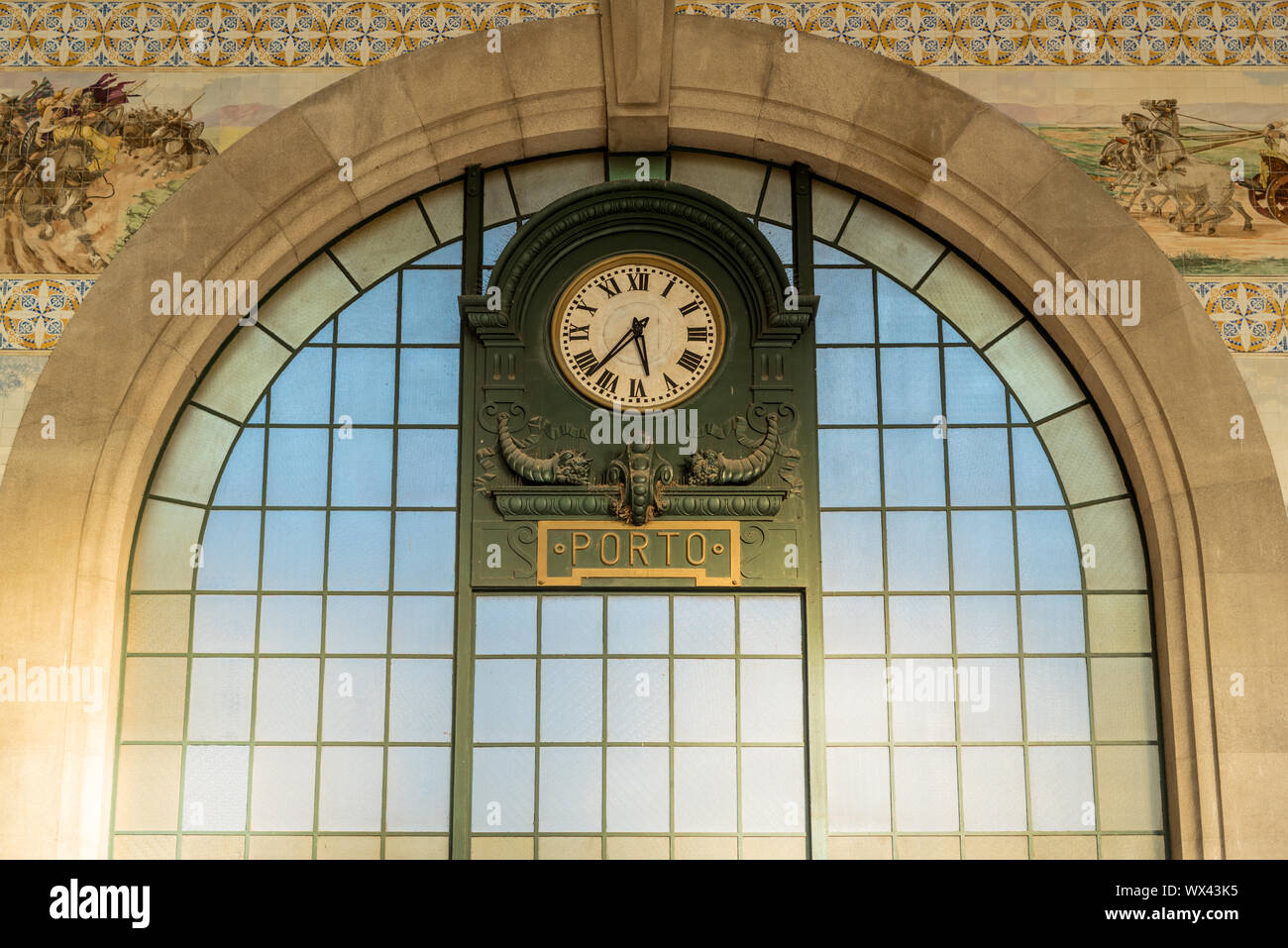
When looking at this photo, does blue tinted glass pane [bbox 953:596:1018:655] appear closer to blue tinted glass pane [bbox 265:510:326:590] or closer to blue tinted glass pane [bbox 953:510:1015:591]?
blue tinted glass pane [bbox 953:510:1015:591]

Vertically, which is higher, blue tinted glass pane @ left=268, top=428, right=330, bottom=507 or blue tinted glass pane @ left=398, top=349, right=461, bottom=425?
blue tinted glass pane @ left=398, top=349, right=461, bottom=425

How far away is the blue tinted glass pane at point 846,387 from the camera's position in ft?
42.7

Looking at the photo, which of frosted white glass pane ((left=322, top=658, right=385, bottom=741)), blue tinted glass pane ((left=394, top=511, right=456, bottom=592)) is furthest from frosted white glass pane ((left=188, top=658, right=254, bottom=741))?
blue tinted glass pane ((left=394, top=511, right=456, bottom=592))

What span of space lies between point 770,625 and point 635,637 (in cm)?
106

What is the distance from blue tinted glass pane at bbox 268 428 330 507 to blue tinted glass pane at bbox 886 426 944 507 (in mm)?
4545

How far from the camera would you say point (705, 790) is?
487 inches

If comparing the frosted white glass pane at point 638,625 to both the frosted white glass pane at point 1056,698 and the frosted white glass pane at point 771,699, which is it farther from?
the frosted white glass pane at point 1056,698

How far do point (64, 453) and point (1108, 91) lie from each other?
8.88 m

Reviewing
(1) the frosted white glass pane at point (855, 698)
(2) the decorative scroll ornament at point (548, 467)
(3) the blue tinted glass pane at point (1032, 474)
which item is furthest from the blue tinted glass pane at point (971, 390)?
(2) the decorative scroll ornament at point (548, 467)

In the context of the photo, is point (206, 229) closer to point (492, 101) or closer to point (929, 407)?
point (492, 101)

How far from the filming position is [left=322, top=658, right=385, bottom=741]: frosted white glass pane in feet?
40.8

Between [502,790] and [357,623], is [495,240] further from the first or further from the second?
[502,790]

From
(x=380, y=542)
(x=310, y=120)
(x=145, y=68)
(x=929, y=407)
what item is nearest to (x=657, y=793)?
(x=380, y=542)

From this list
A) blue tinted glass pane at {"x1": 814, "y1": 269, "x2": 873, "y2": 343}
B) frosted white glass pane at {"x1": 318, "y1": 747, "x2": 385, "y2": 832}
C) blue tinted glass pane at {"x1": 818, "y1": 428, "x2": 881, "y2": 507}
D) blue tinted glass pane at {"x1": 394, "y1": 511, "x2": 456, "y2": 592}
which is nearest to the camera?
frosted white glass pane at {"x1": 318, "y1": 747, "x2": 385, "y2": 832}
